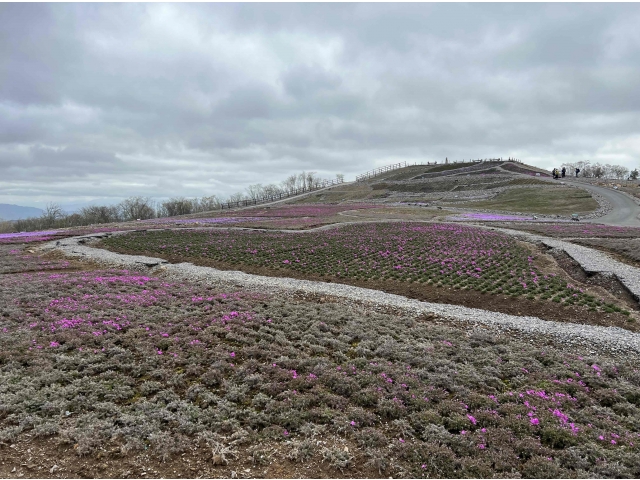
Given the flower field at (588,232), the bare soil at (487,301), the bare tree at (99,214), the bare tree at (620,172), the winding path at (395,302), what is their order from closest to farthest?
the winding path at (395,302) → the bare soil at (487,301) → the flower field at (588,232) → the bare tree at (99,214) → the bare tree at (620,172)

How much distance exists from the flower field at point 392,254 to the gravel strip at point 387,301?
2.41 metres

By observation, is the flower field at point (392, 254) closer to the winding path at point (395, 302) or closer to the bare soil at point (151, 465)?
the winding path at point (395, 302)

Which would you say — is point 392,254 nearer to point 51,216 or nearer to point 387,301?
point 387,301

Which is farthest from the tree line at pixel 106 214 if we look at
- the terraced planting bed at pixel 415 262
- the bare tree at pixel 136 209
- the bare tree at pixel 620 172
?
the bare tree at pixel 620 172

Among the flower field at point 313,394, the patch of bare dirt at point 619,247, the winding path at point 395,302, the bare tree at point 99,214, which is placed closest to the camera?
the flower field at point 313,394

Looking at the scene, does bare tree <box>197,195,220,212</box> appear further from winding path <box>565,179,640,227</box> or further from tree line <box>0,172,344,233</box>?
winding path <box>565,179,640,227</box>

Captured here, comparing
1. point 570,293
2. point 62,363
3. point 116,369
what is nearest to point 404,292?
point 570,293

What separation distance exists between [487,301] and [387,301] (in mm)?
4750

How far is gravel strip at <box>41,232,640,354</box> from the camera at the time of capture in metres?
11.3

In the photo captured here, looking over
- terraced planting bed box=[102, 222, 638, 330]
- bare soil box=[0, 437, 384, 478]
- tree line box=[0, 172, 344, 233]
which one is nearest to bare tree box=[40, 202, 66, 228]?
tree line box=[0, 172, 344, 233]

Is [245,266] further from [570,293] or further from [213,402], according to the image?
[570,293]

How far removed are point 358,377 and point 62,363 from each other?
791cm

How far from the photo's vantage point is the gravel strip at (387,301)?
11.3 meters

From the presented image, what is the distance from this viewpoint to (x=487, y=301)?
15352mm
